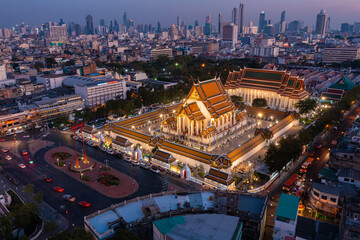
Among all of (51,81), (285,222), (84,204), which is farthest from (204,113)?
(51,81)

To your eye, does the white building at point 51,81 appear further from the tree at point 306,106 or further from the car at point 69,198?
the tree at point 306,106


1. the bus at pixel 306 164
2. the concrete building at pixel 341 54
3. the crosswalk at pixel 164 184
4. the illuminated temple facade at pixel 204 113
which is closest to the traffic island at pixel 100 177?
the crosswalk at pixel 164 184

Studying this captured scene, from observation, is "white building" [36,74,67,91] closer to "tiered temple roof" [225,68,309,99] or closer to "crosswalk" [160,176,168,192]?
"tiered temple roof" [225,68,309,99]

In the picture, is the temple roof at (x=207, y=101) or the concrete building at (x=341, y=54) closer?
the temple roof at (x=207, y=101)

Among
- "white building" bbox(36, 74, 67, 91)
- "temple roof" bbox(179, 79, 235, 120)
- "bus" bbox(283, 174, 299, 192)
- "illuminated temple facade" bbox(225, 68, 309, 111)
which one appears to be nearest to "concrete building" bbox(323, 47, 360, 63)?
"illuminated temple facade" bbox(225, 68, 309, 111)

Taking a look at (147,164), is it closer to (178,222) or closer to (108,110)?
(178,222)

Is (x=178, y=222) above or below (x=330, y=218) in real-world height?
above

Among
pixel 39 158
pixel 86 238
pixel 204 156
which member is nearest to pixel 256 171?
pixel 204 156

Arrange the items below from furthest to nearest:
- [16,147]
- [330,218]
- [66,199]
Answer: [16,147], [66,199], [330,218]
